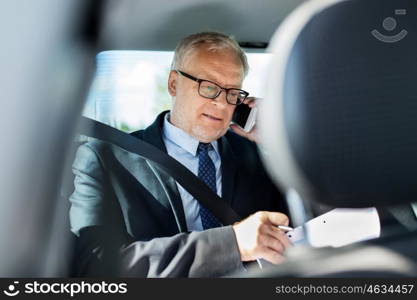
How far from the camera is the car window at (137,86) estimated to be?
5.03 ft

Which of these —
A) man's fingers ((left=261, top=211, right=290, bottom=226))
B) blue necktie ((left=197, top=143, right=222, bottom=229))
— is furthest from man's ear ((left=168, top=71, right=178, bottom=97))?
man's fingers ((left=261, top=211, right=290, bottom=226))

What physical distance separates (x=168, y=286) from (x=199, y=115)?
567 millimetres

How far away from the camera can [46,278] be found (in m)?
1.14

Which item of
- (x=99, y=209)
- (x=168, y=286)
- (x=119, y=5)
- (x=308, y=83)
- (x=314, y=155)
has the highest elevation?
(x=119, y=5)

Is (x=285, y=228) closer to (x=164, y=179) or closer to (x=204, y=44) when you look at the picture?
(x=164, y=179)

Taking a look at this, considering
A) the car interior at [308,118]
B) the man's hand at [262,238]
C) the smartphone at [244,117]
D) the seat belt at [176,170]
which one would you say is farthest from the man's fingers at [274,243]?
the smartphone at [244,117]

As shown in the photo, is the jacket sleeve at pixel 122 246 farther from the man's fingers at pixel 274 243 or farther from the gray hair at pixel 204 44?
the gray hair at pixel 204 44

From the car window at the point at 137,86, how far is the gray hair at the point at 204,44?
0.06 feet

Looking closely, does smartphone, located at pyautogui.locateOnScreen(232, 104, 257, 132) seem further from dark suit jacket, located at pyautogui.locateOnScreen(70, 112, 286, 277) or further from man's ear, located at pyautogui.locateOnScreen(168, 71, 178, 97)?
man's ear, located at pyautogui.locateOnScreen(168, 71, 178, 97)

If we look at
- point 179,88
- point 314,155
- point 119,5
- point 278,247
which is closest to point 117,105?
point 179,88

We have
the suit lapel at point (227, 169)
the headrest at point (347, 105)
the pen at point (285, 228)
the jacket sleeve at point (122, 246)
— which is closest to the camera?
the headrest at point (347, 105)

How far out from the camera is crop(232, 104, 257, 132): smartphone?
1.69m

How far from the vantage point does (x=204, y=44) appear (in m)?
1.69

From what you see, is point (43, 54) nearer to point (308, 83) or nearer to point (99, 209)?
point (308, 83)
